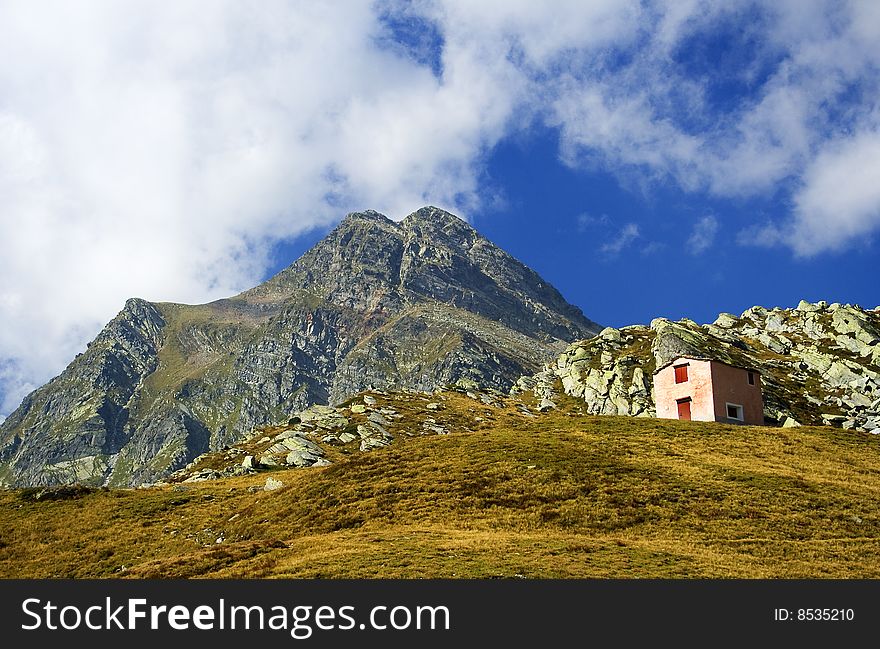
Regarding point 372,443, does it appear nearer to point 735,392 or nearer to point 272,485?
point 272,485

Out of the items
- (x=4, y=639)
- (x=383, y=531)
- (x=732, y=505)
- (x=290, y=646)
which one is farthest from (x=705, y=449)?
(x=4, y=639)

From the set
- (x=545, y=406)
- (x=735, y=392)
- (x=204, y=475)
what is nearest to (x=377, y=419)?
(x=204, y=475)

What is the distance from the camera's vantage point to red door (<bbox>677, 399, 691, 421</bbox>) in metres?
82.9

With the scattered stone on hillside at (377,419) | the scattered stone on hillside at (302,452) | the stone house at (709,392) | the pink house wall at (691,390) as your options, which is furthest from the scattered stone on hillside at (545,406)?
the scattered stone on hillside at (302,452)

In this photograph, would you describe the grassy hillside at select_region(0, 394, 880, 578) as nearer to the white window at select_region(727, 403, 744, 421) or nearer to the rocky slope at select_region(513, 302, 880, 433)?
the white window at select_region(727, 403, 744, 421)

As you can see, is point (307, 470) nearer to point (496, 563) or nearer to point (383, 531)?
point (383, 531)

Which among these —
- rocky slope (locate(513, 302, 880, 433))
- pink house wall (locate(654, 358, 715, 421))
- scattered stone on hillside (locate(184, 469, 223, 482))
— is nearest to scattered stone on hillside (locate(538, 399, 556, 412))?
rocky slope (locate(513, 302, 880, 433))

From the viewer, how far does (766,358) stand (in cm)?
15125

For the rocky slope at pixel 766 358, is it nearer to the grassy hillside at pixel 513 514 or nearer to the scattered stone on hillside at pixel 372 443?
the scattered stone on hillside at pixel 372 443

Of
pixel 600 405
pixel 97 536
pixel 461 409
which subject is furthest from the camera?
pixel 600 405

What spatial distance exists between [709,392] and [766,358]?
265 feet

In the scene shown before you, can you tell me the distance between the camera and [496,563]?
33.0m

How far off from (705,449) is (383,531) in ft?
107

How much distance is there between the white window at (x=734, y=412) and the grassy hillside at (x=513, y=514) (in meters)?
10.9
